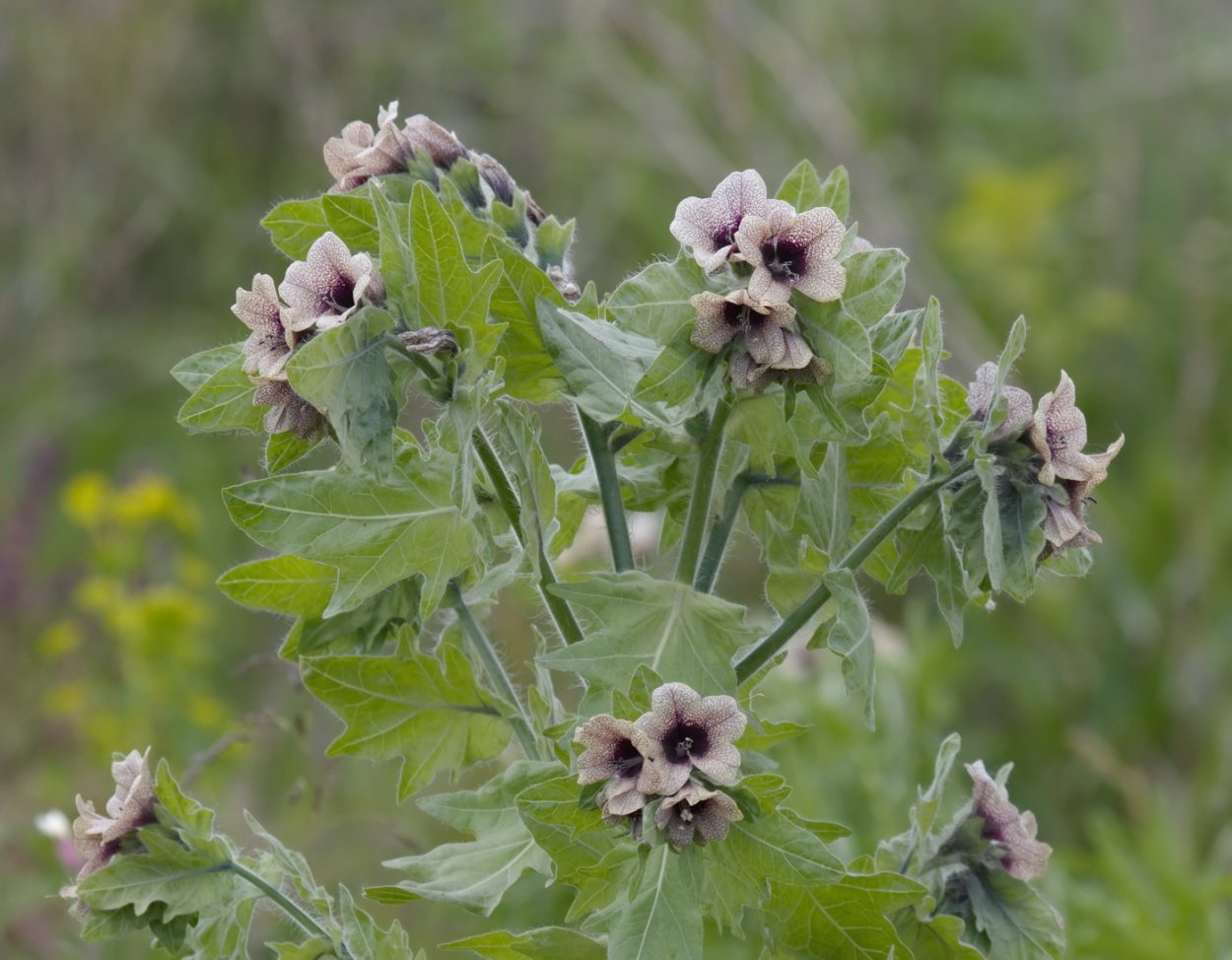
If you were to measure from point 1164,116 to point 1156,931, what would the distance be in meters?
5.28

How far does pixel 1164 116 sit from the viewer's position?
24.1 ft

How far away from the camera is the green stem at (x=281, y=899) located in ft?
5.53

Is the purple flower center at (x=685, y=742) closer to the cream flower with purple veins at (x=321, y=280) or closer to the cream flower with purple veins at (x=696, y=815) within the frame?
the cream flower with purple veins at (x=696, y=815)

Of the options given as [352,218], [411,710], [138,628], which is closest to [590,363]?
[352,218]

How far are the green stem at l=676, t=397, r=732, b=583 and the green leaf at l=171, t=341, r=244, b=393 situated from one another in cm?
52

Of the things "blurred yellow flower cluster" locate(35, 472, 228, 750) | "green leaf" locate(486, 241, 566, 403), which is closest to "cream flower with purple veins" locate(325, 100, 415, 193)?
"green leaf" locate(486, 241, 566, 403)

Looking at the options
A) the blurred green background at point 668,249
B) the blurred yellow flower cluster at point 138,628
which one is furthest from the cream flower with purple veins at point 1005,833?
the blurred yellow flower cluster at point 138,628

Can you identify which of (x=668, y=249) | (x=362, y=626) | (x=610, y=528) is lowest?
(x=668, y=249)

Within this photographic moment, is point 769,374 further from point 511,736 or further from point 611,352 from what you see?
point 511,736

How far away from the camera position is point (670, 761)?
1.38 metres

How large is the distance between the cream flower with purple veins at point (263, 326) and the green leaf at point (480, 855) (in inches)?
22.8

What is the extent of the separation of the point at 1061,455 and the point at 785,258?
359 mm

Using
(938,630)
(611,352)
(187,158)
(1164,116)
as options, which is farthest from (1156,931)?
(187,158)

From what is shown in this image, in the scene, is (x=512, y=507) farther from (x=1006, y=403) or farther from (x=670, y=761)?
(x=1006, y=403)
